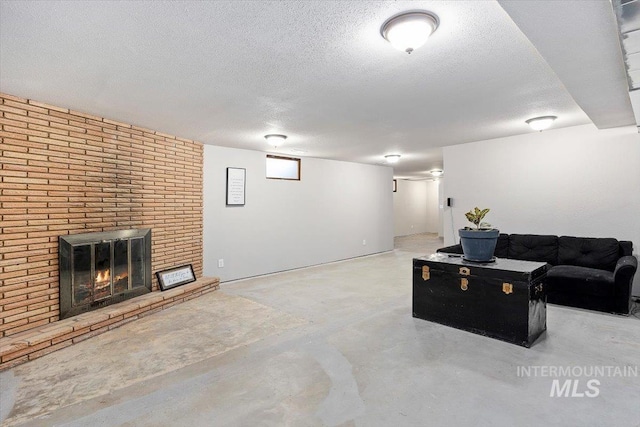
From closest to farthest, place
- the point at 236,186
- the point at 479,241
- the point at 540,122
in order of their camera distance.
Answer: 1. the point at 479,241
2. the point at 540,122
3. the point at 236,186

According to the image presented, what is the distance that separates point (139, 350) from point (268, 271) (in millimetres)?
3385

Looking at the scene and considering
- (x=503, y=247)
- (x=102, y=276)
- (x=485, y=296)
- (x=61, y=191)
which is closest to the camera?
(x=485, y=296)

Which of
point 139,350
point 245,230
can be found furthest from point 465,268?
point 245,230

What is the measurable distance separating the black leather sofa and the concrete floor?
20 centimetres

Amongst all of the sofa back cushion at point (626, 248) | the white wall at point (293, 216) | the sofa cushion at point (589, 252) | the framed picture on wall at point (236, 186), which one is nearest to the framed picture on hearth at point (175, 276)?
the white wall at point (293, 216)

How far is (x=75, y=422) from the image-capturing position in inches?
76.9

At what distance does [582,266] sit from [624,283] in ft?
2.39

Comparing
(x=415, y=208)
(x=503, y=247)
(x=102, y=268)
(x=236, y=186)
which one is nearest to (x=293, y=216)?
(x=236, y=186)

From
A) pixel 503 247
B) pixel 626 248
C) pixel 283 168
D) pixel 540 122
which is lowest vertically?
pixel 503 247

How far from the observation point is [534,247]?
187 inches

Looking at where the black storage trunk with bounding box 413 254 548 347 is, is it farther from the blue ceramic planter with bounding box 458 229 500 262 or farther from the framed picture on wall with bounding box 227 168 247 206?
the framed picture on wall with bounding box 227 168 247 206

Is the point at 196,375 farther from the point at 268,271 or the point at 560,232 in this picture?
the point at 560,232

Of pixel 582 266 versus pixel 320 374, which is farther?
pixel 582 266
